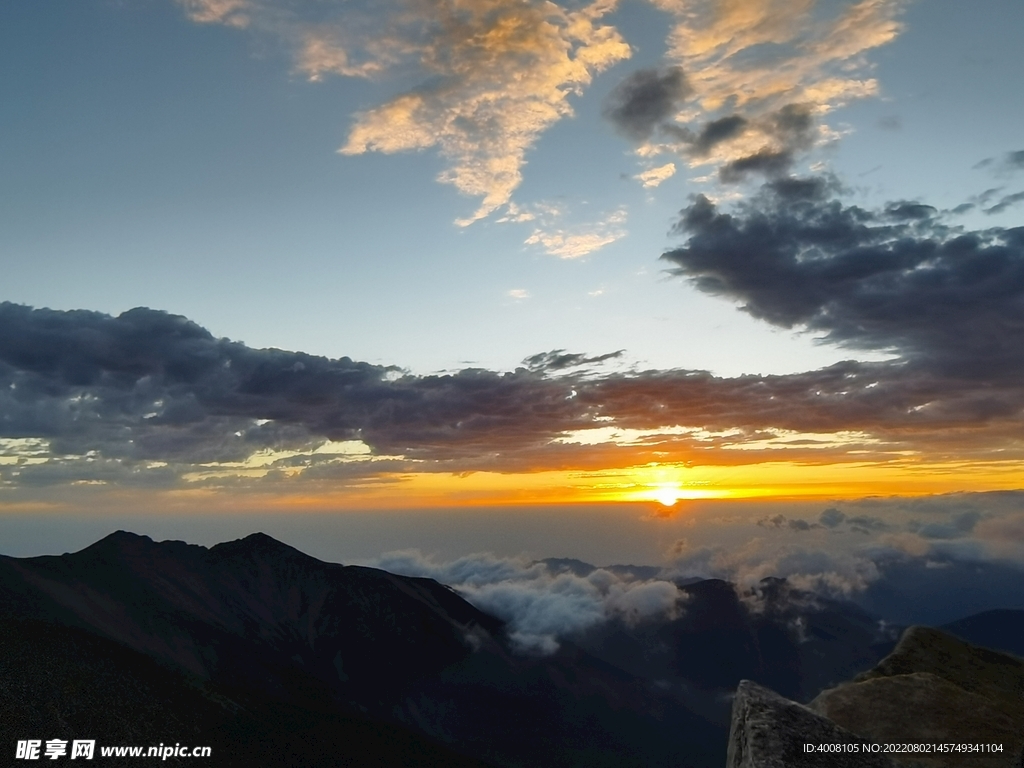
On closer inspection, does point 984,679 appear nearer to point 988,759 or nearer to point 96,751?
point 988,759

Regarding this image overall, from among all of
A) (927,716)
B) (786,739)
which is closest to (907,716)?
(927,716)

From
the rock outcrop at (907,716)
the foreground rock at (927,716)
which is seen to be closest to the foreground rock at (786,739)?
the rock outcrop at (907,716)

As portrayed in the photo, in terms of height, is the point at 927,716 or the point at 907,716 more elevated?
the point at 907,716

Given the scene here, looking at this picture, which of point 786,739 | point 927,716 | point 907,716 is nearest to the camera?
point 786,739

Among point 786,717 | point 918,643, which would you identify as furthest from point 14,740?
point 786,717

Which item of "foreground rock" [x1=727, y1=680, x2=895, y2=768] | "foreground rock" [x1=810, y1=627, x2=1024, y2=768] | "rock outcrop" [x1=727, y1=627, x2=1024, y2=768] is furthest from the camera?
"foreground rock" [x1=810, y1=627, x2=1024, y2=768]

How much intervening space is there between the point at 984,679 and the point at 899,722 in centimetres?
2910

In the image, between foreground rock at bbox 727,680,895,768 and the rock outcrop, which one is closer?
foreground rock at bbox 727,680,895,768

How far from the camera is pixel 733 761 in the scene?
16.4 m

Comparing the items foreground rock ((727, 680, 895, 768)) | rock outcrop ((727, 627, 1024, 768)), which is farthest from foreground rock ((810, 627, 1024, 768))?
foreground rock ((727, 680, 895, 768))

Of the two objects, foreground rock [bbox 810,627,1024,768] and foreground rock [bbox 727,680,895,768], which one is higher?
foreground rock [bbox 727,680,895,768]

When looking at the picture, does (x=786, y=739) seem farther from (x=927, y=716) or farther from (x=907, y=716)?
(x=927, y=716)

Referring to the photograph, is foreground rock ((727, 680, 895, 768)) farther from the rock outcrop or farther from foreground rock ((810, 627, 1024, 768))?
foreground rock ((810, 627, 1024, 768))

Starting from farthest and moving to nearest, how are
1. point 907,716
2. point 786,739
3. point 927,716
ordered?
1. point 927,716
2. point 907,716
3. point 786,739
